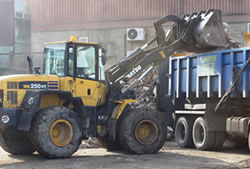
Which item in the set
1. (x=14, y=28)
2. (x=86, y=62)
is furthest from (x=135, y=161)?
(x=14, y=28)

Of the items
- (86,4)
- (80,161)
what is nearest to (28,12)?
(86,4)

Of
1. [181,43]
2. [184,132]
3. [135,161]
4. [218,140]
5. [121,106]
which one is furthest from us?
[184,132]

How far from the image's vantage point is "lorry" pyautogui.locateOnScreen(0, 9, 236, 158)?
1159 centimetres

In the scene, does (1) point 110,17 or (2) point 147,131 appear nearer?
(2) point 147,131

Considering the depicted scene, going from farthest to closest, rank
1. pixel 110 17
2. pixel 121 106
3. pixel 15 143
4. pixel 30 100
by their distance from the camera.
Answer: pixel 110 17
pixel 121 106
pixel 15 143
pixel 30 100

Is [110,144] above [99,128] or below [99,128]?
below

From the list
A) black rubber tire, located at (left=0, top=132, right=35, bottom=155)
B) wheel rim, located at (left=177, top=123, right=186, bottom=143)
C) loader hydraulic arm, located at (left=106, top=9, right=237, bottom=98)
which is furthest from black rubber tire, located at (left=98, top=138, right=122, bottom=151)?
wheel rim, located at (left=177, top=123, right=186, bottom=143)

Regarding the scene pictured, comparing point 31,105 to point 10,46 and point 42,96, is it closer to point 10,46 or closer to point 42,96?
point 42,96

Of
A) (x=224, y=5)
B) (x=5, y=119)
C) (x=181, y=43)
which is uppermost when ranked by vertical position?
(x=224, y=5)

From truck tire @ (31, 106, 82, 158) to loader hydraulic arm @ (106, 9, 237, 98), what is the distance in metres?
2.01

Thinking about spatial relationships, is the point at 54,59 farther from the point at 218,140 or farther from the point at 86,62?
the point at 218,140

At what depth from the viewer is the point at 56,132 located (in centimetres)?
1177

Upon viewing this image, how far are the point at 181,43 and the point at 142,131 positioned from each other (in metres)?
2.81

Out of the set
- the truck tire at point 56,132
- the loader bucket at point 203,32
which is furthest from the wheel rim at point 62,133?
the loader bucket at point 203,32
